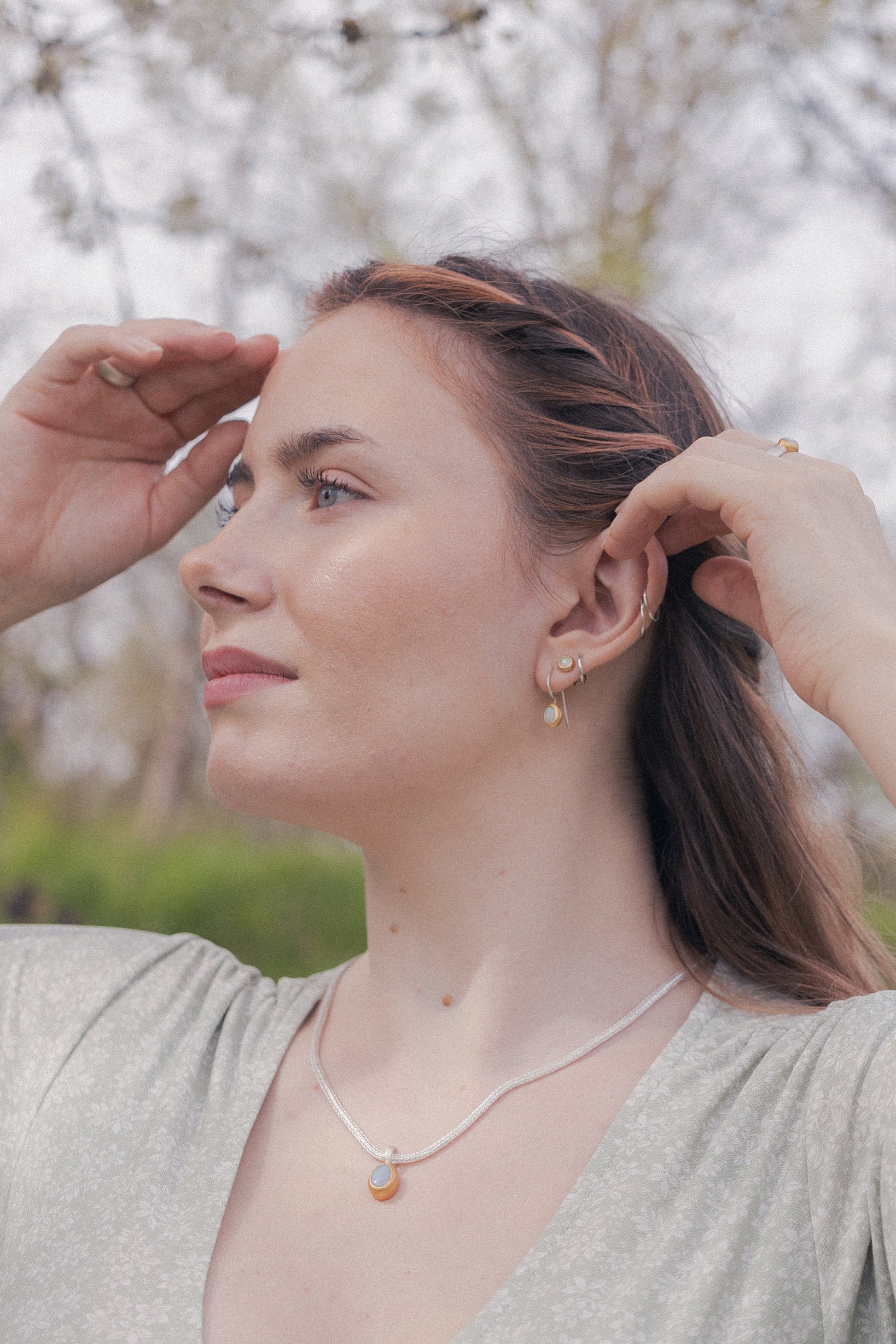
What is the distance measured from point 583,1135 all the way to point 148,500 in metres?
1.35

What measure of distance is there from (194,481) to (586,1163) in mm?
1336

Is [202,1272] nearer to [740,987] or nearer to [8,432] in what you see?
[740,987]

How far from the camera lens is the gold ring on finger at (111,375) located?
2066mm

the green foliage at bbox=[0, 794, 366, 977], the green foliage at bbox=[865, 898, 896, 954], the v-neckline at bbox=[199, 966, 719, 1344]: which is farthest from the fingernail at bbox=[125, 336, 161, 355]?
the green foliage at bbox=[0, 794, 366, 977]

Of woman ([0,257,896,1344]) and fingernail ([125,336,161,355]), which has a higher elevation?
fingernail ([125,336,161,355])

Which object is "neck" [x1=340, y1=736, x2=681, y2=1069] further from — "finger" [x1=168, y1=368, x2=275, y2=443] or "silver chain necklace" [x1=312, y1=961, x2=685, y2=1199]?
"finger" [x1=168, y1=368, x2=275, y2=443]

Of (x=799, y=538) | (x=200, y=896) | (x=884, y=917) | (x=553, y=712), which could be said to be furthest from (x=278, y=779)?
(x=884, y=917)

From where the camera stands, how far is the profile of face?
156 cm

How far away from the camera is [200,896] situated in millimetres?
3541

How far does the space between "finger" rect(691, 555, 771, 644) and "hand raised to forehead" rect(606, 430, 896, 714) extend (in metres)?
0.06

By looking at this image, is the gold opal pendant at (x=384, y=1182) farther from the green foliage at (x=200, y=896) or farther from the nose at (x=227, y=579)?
the green foliage at (x=200, y=896)

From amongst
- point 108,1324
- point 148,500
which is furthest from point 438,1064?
point 148,500

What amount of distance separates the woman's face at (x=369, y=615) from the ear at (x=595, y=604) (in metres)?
0.03

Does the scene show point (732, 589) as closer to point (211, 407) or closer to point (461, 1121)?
point (461, 1121)
